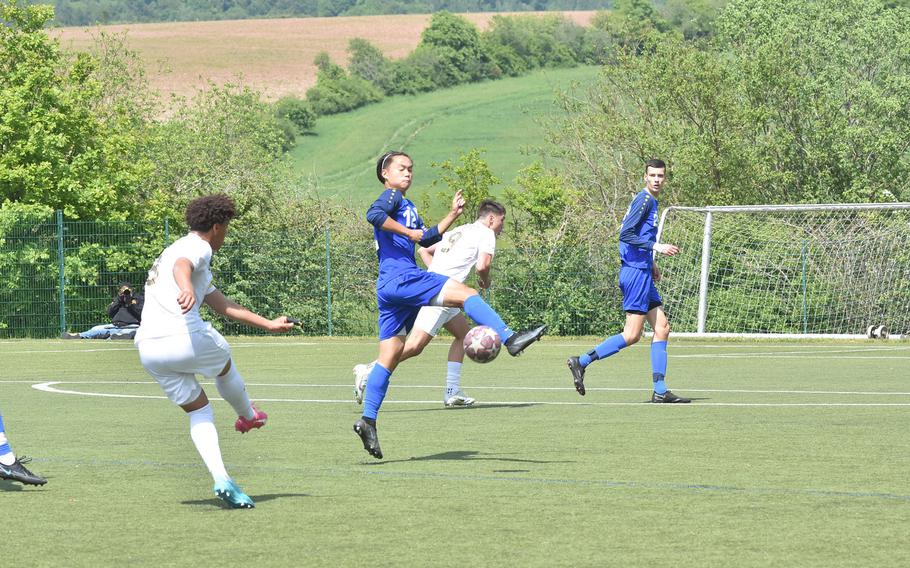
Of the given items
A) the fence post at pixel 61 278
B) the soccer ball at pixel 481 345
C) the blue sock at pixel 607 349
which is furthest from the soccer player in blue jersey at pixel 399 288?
the fence post at pixel 61 278

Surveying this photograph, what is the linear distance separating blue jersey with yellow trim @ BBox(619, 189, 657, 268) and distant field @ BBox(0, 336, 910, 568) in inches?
54.7

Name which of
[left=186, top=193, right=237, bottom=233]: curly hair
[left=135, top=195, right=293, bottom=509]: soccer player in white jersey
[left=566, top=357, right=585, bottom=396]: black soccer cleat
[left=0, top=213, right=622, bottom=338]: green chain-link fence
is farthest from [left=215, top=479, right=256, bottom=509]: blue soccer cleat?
[left=0, top=213, right=622, bottom=338]: green chain-link fence

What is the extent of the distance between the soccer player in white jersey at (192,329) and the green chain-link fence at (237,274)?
2159 cm

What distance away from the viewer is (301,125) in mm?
104250

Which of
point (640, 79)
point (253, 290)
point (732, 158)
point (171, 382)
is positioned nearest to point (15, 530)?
point (171, 382)

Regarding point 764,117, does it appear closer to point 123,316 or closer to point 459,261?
point 123,316

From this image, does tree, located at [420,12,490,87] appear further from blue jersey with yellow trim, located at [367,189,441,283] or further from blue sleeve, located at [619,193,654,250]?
blue jersey with yellow trim, located at [367,189,441,283]

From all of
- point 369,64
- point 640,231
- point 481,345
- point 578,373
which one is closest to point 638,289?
point 640,231

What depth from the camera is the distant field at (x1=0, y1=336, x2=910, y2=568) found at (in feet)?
20.9

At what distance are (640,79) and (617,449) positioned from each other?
1216 inches

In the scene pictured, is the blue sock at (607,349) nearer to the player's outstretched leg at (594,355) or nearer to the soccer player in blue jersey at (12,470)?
the player's outstretched leg at (594,355)

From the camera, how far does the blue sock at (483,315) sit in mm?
9070

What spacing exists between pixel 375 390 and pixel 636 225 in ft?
15.5

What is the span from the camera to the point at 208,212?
7812 millimetres
